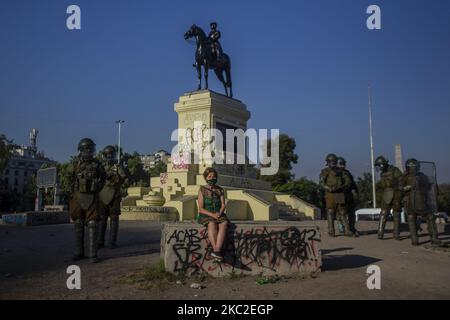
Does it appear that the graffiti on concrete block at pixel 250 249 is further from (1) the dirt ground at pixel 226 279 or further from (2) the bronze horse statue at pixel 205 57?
(2) the bronze horse statue at pixel 205 57

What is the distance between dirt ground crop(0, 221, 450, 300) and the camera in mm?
5148

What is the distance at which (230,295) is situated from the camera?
5.15m

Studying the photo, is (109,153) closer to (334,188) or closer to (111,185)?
(111,185)

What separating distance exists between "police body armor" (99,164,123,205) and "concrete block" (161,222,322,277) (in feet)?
10.6

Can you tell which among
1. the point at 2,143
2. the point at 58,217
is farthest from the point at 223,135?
the point at 2,143

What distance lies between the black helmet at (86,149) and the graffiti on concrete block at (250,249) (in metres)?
2.73

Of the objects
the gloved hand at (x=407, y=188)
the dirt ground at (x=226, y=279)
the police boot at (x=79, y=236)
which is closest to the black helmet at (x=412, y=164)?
the gloved hand at (x=407, y=188)

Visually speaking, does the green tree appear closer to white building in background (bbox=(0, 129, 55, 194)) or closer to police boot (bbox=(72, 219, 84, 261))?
police boot (bbox=(72, 219, 84, 261))

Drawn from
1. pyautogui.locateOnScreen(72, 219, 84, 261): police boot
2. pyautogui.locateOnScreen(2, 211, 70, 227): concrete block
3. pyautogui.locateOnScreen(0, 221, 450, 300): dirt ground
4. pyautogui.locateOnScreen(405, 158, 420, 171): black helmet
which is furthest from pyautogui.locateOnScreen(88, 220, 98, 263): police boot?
pyautogui.locateOnScreen(2, 211, 70, 227): concrete block

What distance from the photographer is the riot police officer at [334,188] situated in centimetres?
1174

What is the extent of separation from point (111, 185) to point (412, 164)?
7.70 metres

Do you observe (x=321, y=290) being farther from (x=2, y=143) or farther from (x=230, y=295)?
(x=2, y=143)

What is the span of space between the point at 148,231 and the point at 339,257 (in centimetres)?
728
